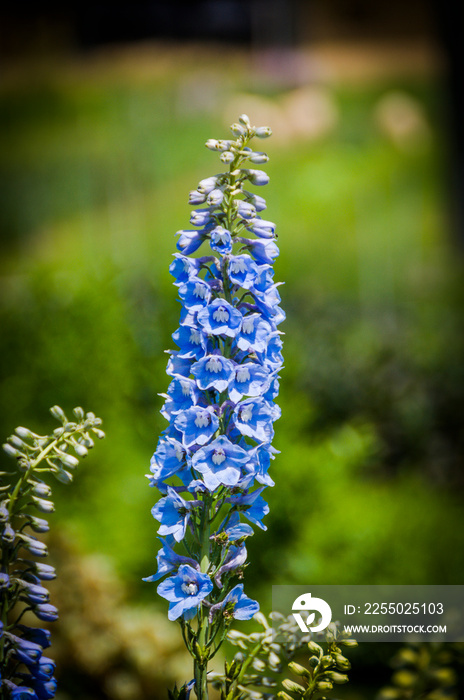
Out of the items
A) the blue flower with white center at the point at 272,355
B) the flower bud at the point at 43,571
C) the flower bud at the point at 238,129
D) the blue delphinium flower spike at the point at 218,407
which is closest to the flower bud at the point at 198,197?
the blue delphinium flower spike at the point at 218,407

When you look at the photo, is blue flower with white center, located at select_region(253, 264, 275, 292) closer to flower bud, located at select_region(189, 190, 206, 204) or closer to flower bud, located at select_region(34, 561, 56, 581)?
flower bud, located at select_region(189, 190, 206, 204)

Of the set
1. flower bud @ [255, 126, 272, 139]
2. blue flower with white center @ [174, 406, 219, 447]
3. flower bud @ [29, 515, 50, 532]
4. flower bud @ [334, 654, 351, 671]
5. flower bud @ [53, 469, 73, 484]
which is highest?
flower bud @ [255, 126, 272, 139]

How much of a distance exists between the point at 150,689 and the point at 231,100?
388cm

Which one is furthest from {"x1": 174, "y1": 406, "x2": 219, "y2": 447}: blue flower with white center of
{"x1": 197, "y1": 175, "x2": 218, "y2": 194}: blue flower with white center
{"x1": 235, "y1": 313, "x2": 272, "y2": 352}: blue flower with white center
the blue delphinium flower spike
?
{"x1": 197, "y1": 175, "x2": 218, "y2": 194}: blue flower with white center

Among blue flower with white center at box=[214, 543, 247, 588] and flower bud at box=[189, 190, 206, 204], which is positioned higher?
flower bud at box=[189, 190, 206, 204]

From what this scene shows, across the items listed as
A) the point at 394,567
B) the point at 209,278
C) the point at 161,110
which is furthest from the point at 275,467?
the point at 161,110

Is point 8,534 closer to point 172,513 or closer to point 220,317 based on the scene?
point 172,513

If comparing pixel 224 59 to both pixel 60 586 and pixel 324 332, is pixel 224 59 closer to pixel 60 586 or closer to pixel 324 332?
pixel 324 332

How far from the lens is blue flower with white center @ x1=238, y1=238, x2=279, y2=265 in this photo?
0.98m

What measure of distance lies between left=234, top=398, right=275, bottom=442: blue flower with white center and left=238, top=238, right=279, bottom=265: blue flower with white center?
8.5 inches

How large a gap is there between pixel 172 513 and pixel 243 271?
1.17 feet

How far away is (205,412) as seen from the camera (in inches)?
35.3

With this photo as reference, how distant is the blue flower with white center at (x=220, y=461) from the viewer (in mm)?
878

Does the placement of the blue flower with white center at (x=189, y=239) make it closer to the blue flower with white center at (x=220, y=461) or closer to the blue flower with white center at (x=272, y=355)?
the blue flower with white center at (x=272, y=355)
